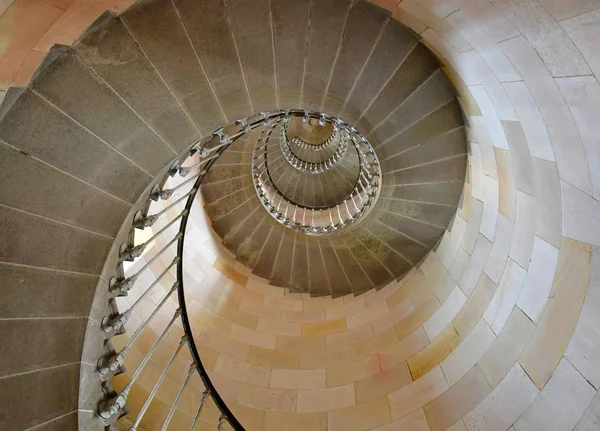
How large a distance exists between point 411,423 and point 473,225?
2614mm

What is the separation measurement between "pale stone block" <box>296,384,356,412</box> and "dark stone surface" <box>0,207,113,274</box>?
3.42 m

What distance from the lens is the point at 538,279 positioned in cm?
305

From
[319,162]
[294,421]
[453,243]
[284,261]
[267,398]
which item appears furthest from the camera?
[319,162]

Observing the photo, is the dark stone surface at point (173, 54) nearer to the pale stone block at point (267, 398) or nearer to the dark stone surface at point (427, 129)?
the dark stone surface at point (427, 129)

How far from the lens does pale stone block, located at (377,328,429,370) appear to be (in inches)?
195

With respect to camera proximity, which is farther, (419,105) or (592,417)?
(419,105)

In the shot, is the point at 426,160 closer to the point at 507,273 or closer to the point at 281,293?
the point at 507,273

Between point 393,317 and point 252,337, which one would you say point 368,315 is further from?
point 252,337

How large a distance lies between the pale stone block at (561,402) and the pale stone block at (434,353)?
55.2 inches

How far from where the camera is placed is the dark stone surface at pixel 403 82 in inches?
170

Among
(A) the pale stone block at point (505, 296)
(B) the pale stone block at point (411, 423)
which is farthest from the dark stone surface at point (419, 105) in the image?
(B) the pale stone block at point (411, 423)

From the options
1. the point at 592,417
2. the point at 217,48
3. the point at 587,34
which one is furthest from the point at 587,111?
the point at 217,48

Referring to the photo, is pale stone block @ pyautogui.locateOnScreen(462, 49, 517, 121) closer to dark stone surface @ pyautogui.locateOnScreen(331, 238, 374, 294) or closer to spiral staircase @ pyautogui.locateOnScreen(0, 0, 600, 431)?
spiral staircase @ pyautogui.locateOnScreen(0, 0, 600, 431)

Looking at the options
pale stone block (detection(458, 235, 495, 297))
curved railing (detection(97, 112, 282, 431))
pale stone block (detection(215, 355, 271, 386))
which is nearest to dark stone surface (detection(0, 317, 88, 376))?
curved railing (detection(97, 112, 282, 431))
